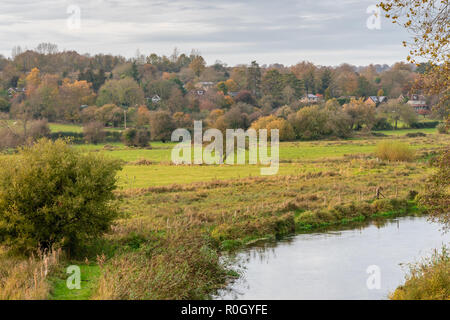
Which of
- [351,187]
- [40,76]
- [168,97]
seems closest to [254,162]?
[351,187]

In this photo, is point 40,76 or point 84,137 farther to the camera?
point 40,76

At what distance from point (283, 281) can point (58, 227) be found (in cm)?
821

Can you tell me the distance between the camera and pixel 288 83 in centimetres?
12462

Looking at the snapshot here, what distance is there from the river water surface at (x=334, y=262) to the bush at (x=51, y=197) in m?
5.40

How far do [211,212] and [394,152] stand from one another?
108 ft

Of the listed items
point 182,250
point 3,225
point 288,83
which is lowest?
point 182,250

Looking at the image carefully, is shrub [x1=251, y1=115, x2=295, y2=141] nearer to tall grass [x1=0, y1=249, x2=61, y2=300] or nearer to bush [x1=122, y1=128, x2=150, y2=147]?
bush [x1=122, y1=128, x2=150, y2=147]

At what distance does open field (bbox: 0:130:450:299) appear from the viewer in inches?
665

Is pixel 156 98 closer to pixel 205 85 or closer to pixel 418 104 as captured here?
pixel 205 85

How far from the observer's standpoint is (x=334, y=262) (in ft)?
74.6

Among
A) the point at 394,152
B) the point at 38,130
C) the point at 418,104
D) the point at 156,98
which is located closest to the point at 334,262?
the point at 394,152

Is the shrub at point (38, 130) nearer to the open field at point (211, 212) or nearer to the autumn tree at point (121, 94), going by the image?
the open field at point (211, 212)

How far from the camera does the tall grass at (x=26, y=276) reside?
543 inches
